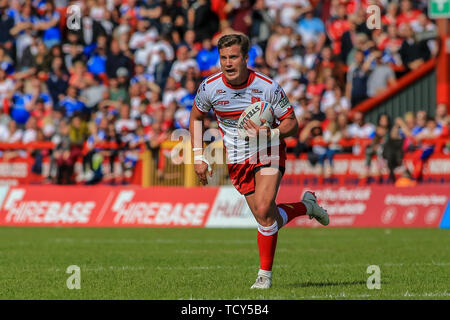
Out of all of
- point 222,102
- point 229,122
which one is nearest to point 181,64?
point 229,122

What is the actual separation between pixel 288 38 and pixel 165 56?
3.18 metres

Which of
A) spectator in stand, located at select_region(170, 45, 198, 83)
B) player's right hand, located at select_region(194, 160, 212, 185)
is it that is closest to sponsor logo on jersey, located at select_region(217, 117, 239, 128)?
player's right hand, located at select_region(194, 160, 212, 185)

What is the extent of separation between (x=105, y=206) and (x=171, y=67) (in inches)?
231

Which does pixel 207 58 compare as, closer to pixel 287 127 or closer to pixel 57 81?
pixel 57 81

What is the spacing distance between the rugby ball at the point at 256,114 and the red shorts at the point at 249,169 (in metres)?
0.47

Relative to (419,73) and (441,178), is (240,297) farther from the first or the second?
(419,73)

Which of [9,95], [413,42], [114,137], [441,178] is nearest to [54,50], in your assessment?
[9,95]

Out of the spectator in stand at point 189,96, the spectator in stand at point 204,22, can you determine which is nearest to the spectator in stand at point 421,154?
the spectator in stand at point 189,96

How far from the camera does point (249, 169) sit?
9523mm

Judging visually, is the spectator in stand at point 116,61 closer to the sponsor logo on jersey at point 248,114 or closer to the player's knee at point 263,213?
the player's knee at point 263,213

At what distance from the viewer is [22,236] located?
17016 mm

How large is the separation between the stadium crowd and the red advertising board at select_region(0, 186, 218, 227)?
0.47 m

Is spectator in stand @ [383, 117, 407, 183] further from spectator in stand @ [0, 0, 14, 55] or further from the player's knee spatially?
spectator in stand @ [0, 0, 14, 55]

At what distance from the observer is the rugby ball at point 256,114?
8.95 meters
